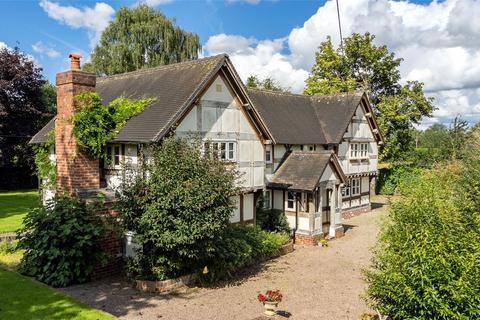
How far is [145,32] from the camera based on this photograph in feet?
139

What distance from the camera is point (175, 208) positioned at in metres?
12.8

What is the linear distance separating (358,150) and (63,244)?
22091 mm

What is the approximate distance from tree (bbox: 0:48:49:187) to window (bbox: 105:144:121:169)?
23739mm

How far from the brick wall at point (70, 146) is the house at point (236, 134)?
37mm

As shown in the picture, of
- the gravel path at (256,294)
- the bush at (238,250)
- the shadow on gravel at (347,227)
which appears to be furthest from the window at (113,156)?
the shadow on gravel at (347,227)

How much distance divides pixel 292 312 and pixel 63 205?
8.24 meters

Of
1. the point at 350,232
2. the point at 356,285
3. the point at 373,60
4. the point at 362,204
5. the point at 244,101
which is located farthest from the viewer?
the point at 373,60

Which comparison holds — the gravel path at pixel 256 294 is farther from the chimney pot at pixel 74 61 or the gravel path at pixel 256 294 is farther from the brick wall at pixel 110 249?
the chimney pot at pixel 74 61

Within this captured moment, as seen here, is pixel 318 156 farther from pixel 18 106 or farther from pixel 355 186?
pixel 18 106

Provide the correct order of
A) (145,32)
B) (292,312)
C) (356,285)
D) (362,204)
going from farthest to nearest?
(145,32)
(362,204)
(356,285)
(292,312)

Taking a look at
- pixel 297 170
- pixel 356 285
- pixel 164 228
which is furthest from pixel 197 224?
pixel 297 170

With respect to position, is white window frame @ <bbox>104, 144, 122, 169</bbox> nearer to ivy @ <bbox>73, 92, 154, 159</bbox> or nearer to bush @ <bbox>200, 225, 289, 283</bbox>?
ivy @ <bbox>73, 92, 154, 159</bbox>

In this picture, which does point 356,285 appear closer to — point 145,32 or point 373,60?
point 373,60

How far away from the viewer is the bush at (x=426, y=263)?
26.8ft
